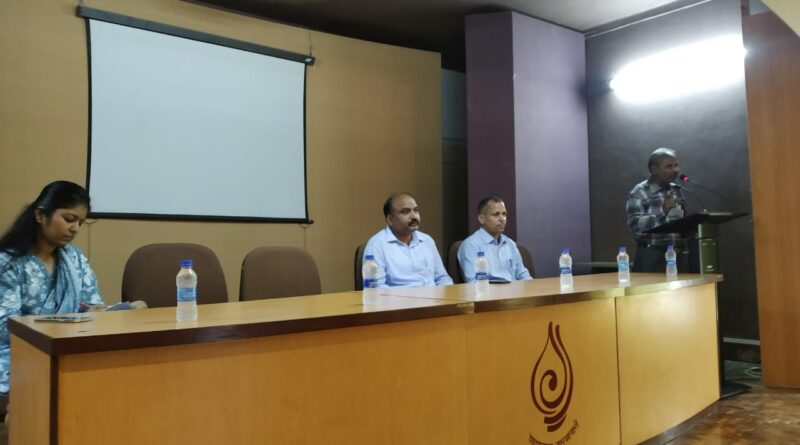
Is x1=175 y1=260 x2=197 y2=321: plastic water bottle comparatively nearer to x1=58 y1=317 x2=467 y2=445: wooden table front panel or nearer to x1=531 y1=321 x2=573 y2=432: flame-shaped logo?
x1=58 y1=317 x2=467 y2=445: wooden table front panel

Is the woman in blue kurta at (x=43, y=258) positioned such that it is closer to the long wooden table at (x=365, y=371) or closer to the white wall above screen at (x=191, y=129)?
the long wooden table at (x=365, y=371)

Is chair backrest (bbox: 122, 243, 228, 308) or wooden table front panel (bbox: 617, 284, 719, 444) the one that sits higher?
chair backrest (bbox: 122, 243, 228, 308)

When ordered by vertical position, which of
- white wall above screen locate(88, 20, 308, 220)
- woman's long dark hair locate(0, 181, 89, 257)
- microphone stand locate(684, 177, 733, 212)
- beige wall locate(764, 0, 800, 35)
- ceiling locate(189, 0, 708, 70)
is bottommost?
woman's long dark hair locate(0, 181, 89, 257)

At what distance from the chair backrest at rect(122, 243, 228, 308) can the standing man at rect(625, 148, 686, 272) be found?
2566 millimetres

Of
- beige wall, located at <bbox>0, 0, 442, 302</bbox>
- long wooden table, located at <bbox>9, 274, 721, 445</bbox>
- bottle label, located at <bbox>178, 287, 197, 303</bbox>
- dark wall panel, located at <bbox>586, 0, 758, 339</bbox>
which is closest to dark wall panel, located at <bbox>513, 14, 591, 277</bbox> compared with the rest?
dark wall panel, located at <bbox>586, 0, 758, 339</bbox>

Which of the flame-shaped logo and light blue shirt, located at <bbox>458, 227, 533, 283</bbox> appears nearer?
the flame-shaped logo

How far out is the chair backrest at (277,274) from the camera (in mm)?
2709

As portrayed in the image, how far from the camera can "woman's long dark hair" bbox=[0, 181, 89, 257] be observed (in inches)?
81.2

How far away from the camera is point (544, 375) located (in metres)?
2.01

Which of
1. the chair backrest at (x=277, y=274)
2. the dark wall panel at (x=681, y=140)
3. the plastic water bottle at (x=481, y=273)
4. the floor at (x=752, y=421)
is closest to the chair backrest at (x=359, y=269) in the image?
the chair backrest at (x=277, y=274)

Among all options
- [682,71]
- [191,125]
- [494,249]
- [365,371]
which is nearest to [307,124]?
[191,125]

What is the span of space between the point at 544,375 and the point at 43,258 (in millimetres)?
1895

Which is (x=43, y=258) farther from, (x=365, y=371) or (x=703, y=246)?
(x=703, y=246)

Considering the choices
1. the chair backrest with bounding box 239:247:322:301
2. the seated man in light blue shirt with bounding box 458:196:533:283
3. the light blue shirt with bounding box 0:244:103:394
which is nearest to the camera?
the light blue shirt with bounding box 0:244:103:394
